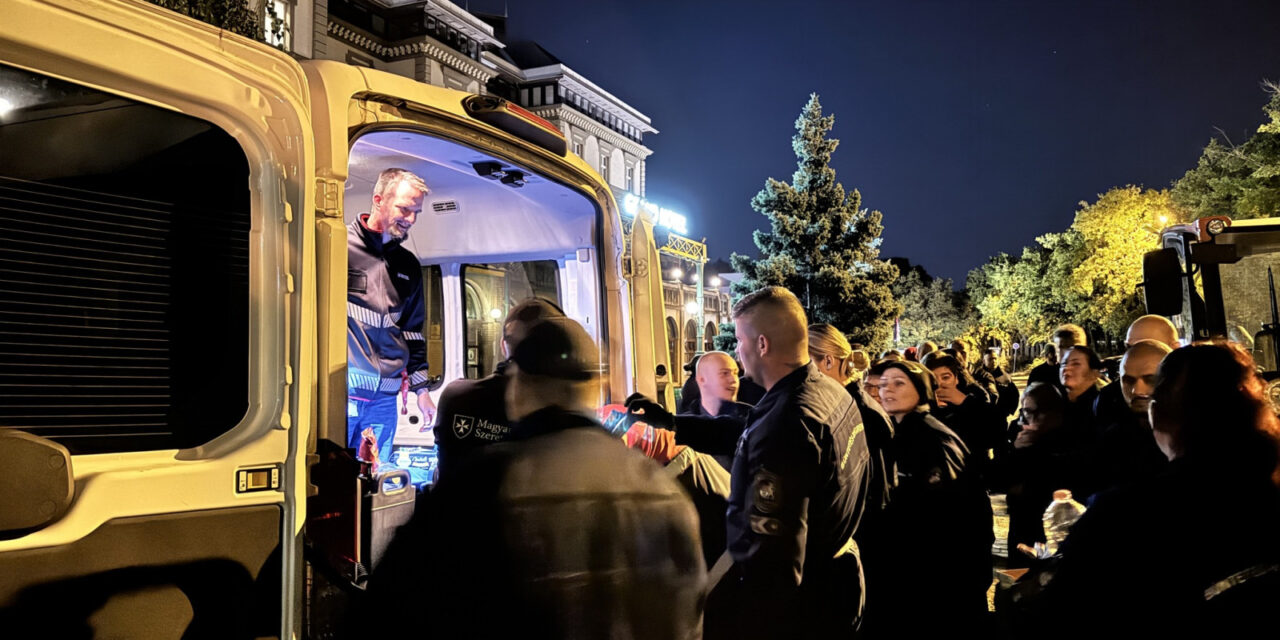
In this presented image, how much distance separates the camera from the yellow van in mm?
1789

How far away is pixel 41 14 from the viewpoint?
177cm

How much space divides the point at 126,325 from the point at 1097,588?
254 cm

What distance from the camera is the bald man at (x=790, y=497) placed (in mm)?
2645

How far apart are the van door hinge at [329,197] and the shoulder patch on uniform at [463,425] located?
97 cm

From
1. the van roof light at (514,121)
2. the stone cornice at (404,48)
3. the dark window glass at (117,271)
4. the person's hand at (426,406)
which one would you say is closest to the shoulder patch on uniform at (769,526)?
the dark window glass at (117,271)

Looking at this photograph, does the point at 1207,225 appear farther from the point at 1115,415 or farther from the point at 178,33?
the point at 178,33

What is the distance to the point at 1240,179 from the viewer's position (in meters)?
28.0

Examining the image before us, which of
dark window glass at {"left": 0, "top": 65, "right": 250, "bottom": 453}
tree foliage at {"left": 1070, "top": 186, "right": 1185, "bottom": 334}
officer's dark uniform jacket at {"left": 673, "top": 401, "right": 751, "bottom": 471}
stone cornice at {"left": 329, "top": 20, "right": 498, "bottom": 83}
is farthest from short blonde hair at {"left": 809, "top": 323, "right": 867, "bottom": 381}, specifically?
tree foliage at {"left": 1070, "top": 186, "right": 1185, "bottom": 334}

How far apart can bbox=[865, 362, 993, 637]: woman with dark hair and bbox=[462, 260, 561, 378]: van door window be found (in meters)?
2.46

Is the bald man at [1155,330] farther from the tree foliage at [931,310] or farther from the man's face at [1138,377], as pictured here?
the tree foliage at [931,310]

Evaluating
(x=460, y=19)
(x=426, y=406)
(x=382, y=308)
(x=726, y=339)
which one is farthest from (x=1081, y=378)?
(x=460, y=19)

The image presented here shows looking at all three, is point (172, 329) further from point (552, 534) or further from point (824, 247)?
point (824, 247)

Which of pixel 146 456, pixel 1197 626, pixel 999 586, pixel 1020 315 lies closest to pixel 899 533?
pixel 999 586

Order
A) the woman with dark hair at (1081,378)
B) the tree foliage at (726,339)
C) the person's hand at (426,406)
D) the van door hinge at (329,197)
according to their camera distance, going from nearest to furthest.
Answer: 1. the van door hinge at (329,197)
2. the person's hand at (426,406)
3. the woman with dark hair at (1081,378)
4. the tree foliage at (726,339)
